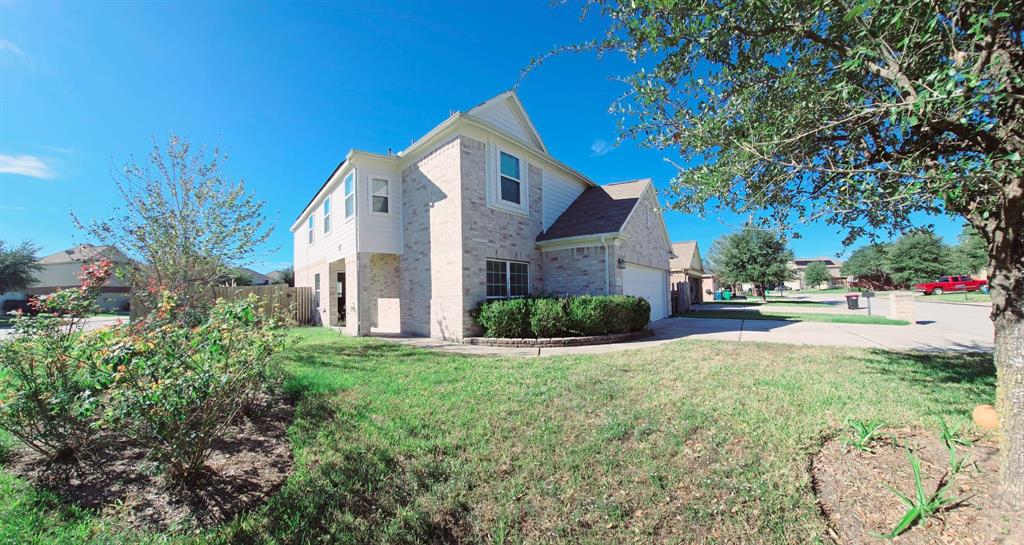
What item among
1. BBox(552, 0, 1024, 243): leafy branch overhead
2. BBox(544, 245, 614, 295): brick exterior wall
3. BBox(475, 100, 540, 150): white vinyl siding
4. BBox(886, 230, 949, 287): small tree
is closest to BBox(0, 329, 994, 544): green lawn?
BBox(552, 0, 1024, 243): leafy branch overhead

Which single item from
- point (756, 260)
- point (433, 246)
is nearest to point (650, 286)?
point (433, 246)

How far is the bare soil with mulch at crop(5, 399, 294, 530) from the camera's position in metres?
2.65

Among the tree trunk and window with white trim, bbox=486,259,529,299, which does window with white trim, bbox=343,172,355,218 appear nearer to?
window with white trim, bbox=486,259,529,299

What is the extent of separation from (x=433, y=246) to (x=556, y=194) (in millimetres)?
5338

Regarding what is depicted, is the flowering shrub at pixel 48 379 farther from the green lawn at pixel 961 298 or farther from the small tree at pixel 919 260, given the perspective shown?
the small tree at pixel 919 260

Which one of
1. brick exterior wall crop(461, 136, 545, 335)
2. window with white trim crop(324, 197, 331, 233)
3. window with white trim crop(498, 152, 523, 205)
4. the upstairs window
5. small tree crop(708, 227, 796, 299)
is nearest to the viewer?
brick exterior wall crop(461, 136, 545, 335)

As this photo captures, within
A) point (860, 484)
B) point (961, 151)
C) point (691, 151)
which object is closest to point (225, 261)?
point (691, 151)

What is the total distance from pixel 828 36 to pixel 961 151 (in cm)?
165

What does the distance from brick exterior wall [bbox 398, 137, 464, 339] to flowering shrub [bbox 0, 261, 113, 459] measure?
23.7ft

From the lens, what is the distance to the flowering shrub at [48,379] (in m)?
2.89

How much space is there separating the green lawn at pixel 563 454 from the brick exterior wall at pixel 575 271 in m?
5.63

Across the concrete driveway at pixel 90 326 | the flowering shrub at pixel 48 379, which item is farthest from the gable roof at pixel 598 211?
the flowering shrub at pixel 48 379

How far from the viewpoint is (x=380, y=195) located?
12.2 metres

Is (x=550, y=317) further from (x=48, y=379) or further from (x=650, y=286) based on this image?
(x=48, y=379)
